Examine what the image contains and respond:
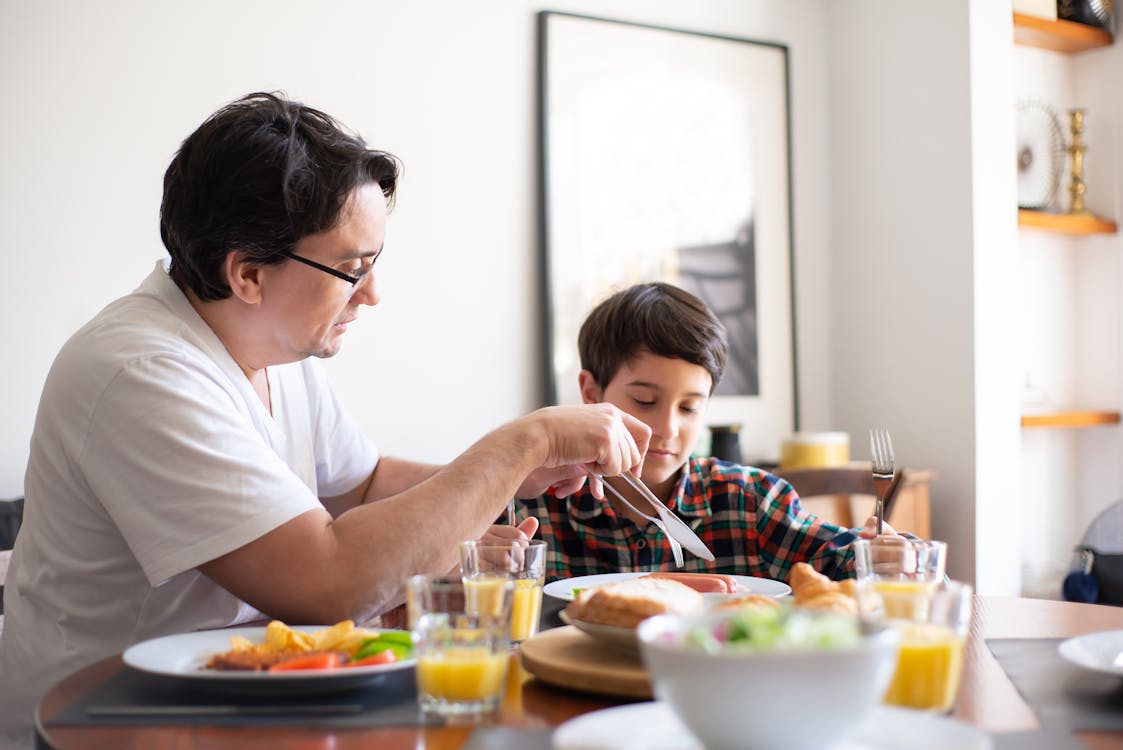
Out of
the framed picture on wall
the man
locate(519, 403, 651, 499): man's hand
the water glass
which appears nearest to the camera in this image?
the water glass

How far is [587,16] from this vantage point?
3.56 meters

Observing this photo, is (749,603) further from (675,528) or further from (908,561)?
(675,528)

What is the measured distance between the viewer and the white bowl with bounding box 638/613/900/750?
0.69 metres

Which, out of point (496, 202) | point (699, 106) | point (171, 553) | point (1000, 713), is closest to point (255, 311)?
point (171, 553)

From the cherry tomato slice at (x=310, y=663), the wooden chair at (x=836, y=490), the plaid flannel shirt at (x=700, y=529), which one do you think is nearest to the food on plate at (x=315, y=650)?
the cherry tomato slice at (x=310, y=663)

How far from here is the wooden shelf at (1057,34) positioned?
12.2 feet

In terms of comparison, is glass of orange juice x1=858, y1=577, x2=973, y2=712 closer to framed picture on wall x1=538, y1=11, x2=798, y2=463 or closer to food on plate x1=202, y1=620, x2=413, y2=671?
food on plate x1=202, y1=620, x2=413, y2=671

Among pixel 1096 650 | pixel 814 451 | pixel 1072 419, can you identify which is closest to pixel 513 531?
pixel 1096 650

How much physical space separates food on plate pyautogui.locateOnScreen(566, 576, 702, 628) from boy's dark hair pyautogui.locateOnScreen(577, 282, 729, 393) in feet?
3.12

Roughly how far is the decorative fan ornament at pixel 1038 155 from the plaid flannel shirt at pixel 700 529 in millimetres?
2297

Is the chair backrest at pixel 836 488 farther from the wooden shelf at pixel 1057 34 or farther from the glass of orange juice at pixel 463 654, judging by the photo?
the glass of orange juice at pixel 463 654

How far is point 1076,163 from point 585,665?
349 cm

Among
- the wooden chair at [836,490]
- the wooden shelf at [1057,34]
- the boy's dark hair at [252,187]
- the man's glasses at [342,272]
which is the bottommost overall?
the wooden chair at [836,490]

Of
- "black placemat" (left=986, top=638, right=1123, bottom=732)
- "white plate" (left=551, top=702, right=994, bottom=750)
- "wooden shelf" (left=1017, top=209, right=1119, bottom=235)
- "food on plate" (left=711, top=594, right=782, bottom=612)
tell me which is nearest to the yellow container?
"wooden shelf" (left=1017, top=209, right=1119, bottom=235)
